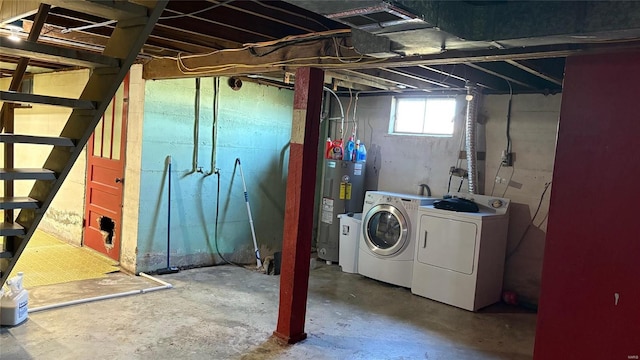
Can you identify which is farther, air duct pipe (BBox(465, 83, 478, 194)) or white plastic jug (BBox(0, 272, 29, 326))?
air duct pipe (BBox(465, 83, 478, 194))

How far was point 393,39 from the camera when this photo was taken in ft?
7.83

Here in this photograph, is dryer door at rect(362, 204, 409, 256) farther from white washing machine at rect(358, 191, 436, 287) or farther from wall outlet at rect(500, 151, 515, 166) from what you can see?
wall outlet at rect(500, 151, 515, 166)

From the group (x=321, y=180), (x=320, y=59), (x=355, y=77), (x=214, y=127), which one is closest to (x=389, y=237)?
(x=321, y=180)

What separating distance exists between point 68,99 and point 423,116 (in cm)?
413

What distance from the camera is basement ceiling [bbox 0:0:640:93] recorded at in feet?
6.74

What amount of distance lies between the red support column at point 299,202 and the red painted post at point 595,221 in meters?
1.58

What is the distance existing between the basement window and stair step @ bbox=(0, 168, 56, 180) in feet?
13.1

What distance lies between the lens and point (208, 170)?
204 inches

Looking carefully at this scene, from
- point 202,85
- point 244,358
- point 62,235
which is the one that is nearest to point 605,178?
point 244,358

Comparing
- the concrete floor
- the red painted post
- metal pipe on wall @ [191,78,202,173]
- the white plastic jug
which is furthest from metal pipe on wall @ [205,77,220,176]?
the red painted post

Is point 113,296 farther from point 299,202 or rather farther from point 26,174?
point 26,174

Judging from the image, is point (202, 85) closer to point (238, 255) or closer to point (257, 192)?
point (257, 192)

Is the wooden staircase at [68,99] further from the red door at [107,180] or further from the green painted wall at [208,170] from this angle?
the red door at [107,180]

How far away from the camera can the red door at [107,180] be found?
4938mm
